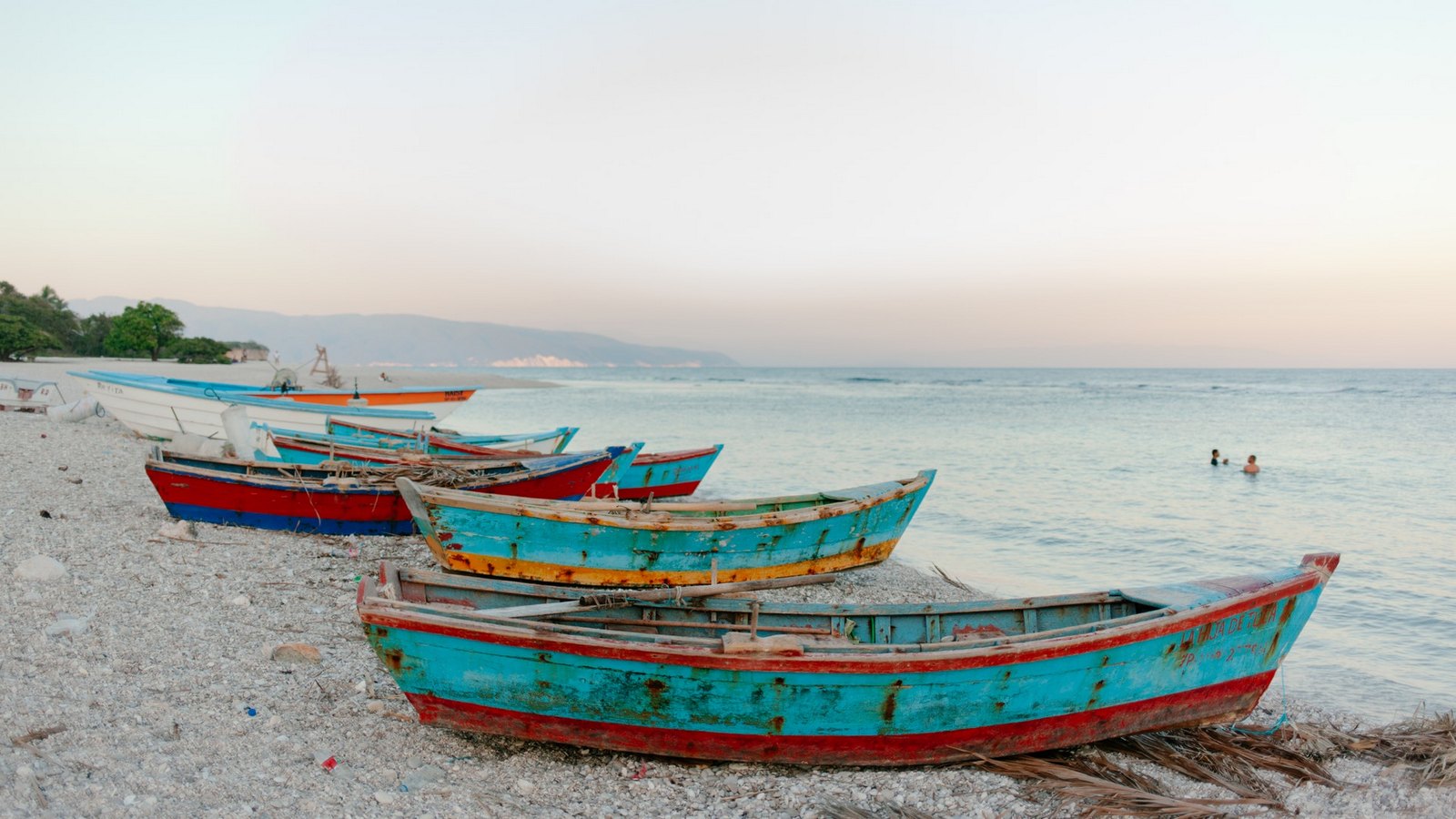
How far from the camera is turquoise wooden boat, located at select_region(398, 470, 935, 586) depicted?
30.7ft

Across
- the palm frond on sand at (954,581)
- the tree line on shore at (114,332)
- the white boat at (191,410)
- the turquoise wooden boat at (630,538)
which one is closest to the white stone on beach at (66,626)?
the turquoise wooden boat at (630,538)

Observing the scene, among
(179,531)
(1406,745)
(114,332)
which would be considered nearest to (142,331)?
(114,332)

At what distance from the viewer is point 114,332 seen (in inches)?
2231

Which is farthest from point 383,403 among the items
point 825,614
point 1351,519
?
point 1351,519

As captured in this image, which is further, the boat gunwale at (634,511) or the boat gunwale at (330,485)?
the boat gunwale at (330,485)

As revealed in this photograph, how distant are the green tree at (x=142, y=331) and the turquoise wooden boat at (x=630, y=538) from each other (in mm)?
59394

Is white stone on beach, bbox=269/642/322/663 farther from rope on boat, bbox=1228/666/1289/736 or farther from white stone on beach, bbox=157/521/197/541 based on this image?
rope on boat, bbox=1228/666/1289/736

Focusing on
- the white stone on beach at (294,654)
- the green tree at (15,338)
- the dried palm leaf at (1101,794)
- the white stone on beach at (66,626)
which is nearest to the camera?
the dried palm leaf at (1101,794)

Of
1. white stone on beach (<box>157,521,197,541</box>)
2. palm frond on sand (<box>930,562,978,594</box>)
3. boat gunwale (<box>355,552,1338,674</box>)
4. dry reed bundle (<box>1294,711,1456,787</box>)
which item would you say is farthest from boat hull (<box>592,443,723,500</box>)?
dry reed bundle (<box>1294,711,1456,787</box>)

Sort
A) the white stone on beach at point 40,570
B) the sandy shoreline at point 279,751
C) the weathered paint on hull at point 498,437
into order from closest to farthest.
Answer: the sandy shoreline at point 279,751, the white stone on beach at point 40,570, the weathered paint on hull at point 498,437

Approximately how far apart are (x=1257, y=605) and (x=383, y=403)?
23.6 meters

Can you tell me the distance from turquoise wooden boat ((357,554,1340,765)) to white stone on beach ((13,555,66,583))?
4368 millimetres

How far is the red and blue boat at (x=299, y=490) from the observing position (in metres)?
11.5

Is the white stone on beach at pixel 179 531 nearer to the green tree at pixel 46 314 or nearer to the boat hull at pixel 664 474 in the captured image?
the boat hull at pixel 664 474
